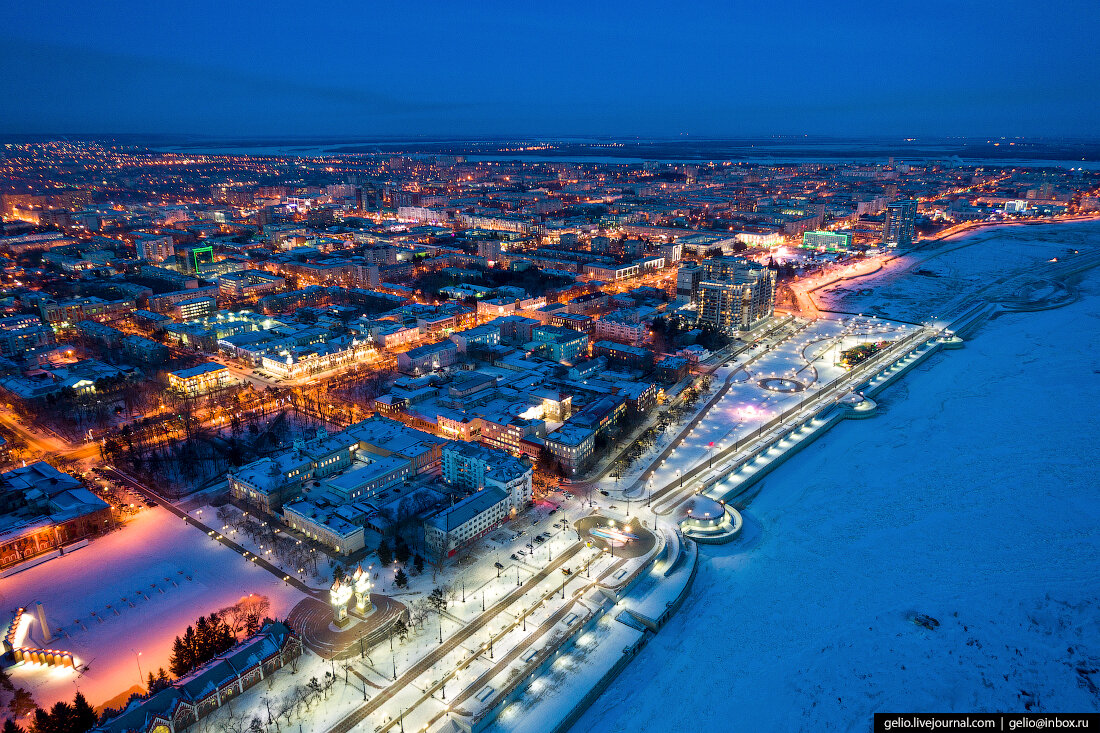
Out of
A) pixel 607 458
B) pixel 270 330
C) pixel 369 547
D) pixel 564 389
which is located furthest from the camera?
pixel 270 330

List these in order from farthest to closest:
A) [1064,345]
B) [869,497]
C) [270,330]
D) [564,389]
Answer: [270,330]
[1064,345]
[564,389]
[869,497]

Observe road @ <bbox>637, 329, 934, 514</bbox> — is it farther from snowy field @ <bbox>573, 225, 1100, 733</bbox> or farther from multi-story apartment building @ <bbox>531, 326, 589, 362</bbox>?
multi-story apartment building @ <bbox>531, 326, 589, 362</bbox>

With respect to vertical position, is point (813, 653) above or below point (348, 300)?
below

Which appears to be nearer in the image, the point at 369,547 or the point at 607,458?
the point at 369,547

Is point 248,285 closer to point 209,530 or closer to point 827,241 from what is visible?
point 209,530

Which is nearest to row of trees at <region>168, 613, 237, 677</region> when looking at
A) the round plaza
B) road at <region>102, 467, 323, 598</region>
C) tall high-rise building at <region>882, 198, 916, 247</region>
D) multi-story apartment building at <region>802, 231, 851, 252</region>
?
road at <region>102, 467, 323, 598</region>

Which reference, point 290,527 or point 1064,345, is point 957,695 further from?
point 1064,345

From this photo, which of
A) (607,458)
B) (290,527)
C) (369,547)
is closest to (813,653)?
(607,458)
